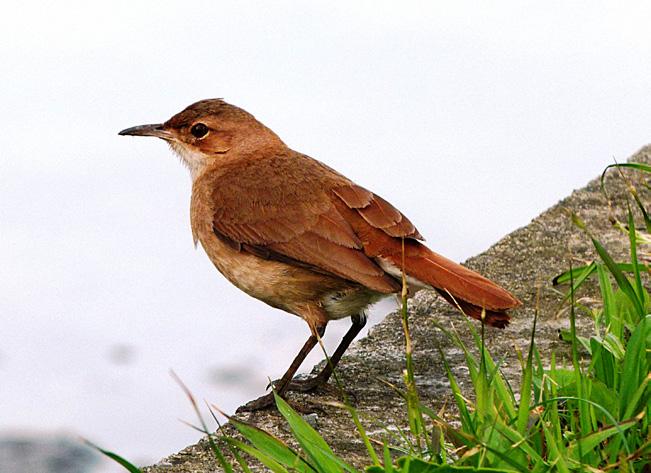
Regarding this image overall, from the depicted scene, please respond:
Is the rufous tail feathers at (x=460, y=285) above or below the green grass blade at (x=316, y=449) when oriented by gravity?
above

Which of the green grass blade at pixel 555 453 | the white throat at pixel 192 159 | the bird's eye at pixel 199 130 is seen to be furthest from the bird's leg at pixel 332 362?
the green grass blade at pixel 555 453

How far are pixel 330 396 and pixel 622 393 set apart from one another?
149 centimetres

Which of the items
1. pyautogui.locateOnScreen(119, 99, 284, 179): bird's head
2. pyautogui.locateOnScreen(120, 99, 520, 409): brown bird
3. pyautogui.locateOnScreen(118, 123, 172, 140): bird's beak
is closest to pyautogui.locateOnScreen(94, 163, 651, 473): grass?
pyautogui.locateOnScreen(120, 99, 520, 409): brown bird

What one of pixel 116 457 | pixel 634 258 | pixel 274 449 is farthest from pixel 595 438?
pixel 116 457

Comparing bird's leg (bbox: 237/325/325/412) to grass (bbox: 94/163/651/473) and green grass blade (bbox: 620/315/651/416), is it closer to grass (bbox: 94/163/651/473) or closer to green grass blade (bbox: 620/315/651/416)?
grass (bbox: 94/163/651/473)

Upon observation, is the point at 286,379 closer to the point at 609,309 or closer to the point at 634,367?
the point at 609,309

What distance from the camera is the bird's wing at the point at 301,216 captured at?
4.67m

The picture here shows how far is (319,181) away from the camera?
16.5 ft

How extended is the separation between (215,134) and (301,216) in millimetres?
1045

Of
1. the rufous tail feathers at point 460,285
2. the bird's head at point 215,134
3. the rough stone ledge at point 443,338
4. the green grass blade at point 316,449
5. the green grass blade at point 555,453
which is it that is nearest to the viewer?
the green grass blade at point 555,453

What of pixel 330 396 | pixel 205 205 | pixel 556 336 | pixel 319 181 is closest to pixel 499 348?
pixel 556 336

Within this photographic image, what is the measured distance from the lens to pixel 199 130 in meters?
5.77

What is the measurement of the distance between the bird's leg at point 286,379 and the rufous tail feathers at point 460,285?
19.5 inches

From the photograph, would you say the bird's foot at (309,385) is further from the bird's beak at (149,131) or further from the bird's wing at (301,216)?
the bird's beak at (149,131)
